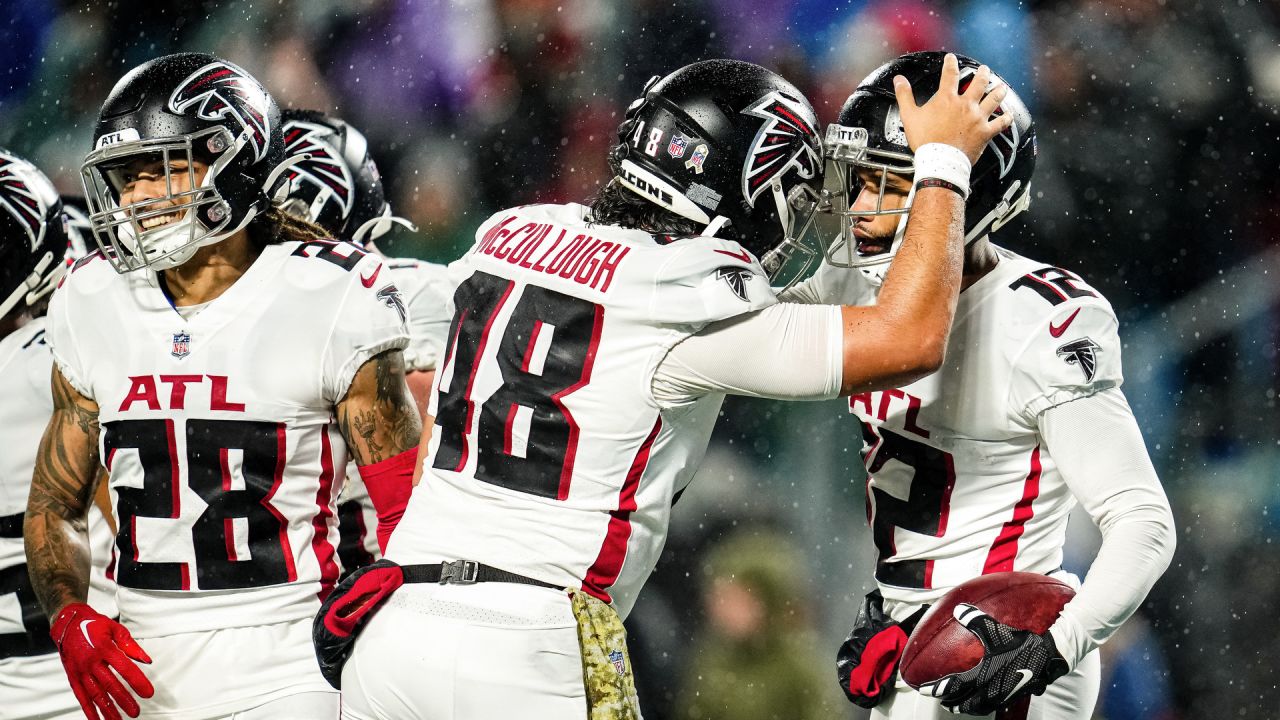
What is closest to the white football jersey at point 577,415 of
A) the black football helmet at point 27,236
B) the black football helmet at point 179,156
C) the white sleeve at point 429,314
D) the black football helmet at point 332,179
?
the black football helmet at point 179,156

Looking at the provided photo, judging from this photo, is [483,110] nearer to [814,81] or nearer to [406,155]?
[406,155]

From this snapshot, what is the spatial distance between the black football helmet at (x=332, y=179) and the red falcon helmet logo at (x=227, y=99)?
3.46 ft

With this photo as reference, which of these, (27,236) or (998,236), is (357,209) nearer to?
(27,236)

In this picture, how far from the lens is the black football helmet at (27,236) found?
10.2 ft

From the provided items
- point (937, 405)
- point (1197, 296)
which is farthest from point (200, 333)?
point (1197, 296)

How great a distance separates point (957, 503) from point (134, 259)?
1.65 metres

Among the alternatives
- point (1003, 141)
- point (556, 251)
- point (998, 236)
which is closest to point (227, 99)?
point (556, 251)

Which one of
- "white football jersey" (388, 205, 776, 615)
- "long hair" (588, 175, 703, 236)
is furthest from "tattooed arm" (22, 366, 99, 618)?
"long hair" (588, 175, 703, 236)

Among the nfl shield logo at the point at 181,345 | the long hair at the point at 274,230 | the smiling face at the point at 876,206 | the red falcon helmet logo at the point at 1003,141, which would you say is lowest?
the nfl shield logo at the point at 181,345

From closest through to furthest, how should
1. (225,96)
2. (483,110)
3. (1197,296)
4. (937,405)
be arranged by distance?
(937,405) → (225,96) → (1197,296) → (483,110)

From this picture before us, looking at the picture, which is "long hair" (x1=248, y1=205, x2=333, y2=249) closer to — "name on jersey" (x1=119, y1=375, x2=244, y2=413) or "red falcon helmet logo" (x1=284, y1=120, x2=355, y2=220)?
"name on jersey" (x1=119, y1=375, x2=244, y2=413)

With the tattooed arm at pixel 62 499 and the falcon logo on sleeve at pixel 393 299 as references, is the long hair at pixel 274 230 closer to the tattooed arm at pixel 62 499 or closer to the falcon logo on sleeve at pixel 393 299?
the falcon logo on sleeve at pixel 393 299

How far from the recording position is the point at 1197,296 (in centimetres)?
415

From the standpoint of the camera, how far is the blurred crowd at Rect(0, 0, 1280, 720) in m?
4.16
